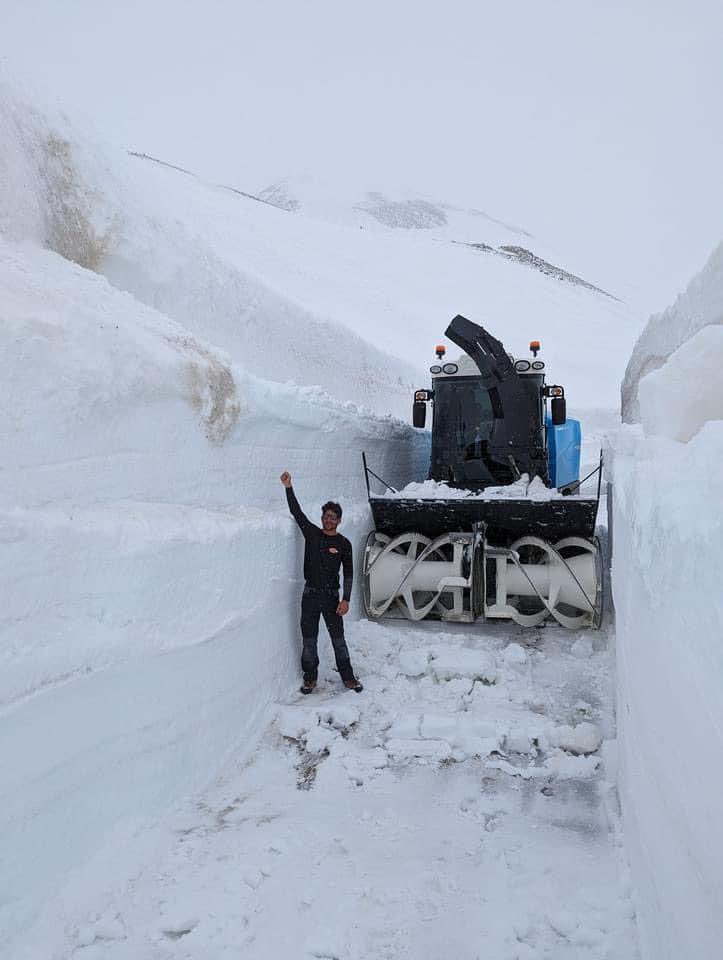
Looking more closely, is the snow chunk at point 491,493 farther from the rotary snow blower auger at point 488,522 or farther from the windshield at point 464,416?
the windshield at point 464,416

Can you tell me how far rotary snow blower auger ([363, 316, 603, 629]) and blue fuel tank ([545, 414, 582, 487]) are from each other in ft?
0.53

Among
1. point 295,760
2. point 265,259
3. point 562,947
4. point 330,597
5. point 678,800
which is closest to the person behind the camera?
point 678,800

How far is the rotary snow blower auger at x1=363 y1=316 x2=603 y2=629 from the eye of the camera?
624 cm

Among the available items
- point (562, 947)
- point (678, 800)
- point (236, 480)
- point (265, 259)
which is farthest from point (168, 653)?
point (265, 259)

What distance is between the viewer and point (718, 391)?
236 cm

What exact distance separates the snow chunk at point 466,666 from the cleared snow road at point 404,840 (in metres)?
0.01

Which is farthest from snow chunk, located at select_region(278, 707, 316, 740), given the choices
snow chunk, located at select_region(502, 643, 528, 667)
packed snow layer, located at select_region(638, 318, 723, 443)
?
packed snow layer, located at select_region(638, 318, 723, 443)

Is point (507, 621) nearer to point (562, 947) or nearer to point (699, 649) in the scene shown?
point (562, 947)

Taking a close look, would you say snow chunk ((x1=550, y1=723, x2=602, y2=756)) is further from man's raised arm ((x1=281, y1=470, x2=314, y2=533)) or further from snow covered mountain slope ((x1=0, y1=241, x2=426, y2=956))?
man's raised arm ((x1=281, y1=470, x2=314, y2=533))

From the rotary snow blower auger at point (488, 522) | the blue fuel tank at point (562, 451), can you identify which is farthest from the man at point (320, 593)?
the blue fuel tank at point (562, 451)

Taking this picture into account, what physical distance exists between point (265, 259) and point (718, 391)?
1723cm

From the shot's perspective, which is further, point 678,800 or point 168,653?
point 168,653

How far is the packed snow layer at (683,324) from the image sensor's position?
13.3ft

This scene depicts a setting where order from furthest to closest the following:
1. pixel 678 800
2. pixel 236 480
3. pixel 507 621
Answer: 1. pixel 507 621
2. pixel 236 480
3. pixel 678 800
